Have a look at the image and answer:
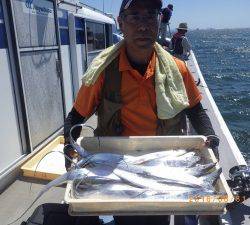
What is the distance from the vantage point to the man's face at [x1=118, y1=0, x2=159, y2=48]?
231 centimetres

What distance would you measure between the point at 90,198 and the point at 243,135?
11113 mm

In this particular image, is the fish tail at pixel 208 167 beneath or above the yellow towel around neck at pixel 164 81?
beneath

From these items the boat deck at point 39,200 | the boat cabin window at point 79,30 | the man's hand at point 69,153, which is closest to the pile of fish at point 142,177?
the man's hand at point 69,153

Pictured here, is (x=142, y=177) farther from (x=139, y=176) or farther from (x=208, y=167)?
(x=208, y=167)

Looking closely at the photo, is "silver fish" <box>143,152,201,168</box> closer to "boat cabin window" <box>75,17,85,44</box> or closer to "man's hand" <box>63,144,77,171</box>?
"man's hand" <box>63,144,77,171</box>

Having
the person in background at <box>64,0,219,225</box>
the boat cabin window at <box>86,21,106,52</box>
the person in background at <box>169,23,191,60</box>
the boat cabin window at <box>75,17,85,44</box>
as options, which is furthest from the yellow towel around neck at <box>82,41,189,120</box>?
the person in background at <box>169,23,191,60</box>

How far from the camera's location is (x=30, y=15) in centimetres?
476

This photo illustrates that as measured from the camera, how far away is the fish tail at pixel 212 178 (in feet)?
6.42

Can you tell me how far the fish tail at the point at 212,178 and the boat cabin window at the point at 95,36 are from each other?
595 centimetres

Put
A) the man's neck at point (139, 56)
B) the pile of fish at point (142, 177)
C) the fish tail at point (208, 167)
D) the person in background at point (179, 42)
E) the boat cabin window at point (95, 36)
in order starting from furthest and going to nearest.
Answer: the person in background at point (179, 42)
the boat cabin window at point (95, 36)
the man's neck at point (139, 56)
the fish tail at point (208, 167)
the pile of fish at point (142, 177)

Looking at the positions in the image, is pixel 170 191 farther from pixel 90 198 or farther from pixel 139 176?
pixel 90 198

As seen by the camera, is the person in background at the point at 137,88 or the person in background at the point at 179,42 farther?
the person in background at the point at 179,42

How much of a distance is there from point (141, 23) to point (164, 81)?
41cm

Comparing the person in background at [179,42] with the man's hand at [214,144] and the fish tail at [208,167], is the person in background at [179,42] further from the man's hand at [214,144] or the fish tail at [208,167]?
the fish tail at [208,167]
